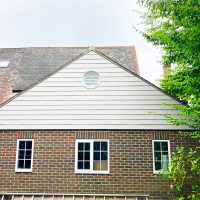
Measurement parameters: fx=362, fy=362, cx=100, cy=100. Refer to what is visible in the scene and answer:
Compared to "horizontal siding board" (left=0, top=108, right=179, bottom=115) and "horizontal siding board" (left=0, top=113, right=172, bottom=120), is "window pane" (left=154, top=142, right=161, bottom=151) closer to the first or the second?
"horizontal siding board" (left=0, top=113, right=172, bottom=120)

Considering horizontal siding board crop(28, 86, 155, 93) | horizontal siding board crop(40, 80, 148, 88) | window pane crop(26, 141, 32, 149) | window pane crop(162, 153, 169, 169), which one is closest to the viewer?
window pane crop(162, 153, 169, 169)

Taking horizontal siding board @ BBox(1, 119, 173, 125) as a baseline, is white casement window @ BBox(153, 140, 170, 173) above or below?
below

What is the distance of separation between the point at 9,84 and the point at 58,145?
22.1ft

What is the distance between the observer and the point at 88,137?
1438cm

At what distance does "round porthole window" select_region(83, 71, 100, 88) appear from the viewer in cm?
1491

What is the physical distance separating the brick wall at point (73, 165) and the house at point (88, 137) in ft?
0.11

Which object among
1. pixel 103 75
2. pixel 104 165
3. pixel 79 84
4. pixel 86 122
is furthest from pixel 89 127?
pixel 103 75

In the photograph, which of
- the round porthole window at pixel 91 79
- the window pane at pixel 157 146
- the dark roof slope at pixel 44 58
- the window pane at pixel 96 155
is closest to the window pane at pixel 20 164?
the window pane at pixel 96 155

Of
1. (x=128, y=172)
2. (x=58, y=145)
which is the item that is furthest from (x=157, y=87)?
(x=58, y=145)

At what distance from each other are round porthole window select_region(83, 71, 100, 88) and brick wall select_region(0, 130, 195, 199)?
6.42 feet

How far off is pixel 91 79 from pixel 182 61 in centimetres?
417

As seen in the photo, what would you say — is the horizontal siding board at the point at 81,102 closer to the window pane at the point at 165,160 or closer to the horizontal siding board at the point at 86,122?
the horizontal siding board at the point at 86,122

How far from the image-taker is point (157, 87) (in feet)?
48.2

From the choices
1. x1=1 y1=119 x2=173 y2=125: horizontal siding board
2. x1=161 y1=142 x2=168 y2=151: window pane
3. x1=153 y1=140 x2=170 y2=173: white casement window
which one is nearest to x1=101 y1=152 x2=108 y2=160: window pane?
x1=1 y1=119 x2=173 y2=125: horizontal siding board
